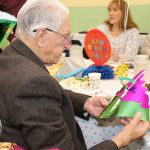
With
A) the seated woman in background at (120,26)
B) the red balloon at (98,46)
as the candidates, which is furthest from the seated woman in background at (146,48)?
the red balloon at (98,46)

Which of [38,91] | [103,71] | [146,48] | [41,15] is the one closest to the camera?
[38,91]

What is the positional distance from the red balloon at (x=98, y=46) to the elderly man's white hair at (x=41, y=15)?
2.27ft

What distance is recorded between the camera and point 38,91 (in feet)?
3.08

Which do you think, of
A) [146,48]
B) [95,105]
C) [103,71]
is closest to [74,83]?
[103,71]

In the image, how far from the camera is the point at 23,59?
1.04 meters

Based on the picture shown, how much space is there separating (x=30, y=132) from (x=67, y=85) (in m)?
0.79

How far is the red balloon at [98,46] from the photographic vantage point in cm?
178

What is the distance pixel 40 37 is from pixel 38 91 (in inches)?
9.8

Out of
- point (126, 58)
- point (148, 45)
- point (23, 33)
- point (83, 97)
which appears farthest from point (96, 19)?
point (23, 33)

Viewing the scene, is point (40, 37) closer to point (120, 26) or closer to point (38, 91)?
point (38, 91)

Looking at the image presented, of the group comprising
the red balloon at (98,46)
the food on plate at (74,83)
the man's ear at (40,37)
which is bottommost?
the food on plate at (74,83)

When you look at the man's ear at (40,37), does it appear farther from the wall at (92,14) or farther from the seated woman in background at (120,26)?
the wall at (92,14)

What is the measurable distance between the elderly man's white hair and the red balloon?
27.2 inches

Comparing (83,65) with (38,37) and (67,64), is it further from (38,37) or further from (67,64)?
(38,37)
